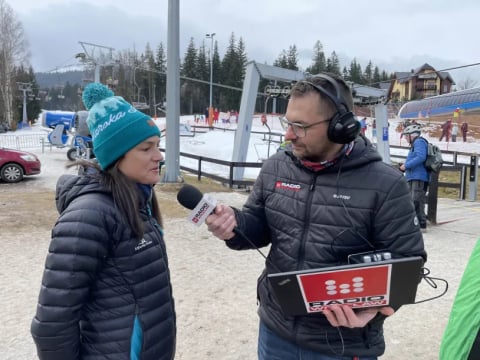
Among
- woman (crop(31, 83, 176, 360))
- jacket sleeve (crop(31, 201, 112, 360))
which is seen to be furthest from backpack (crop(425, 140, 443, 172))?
jacket sleeve (crop(31, 201, 112, 360))

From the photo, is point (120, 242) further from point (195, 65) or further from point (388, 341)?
point (195, 65)

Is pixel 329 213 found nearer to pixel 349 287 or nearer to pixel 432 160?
pixel 349 287

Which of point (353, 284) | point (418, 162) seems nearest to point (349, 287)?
point (353, 284)

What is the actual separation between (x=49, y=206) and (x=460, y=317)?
33.7ft

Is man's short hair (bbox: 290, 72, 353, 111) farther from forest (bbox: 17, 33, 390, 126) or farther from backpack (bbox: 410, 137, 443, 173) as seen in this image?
forest (bbox: 17, 33, 390, 126)

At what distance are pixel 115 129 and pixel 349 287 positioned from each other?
1212mm

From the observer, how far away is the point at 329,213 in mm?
1815

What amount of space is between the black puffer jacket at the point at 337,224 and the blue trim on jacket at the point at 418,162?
6818 mm

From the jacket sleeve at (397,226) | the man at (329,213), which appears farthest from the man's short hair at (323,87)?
the jacket sleeve at (397,226)

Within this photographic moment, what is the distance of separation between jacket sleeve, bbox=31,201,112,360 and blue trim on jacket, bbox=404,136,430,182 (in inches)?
303

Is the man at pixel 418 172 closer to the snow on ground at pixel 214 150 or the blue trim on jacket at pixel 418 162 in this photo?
the blue trim on jacket at pixel 418 162

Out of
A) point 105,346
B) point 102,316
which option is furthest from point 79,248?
point 105,346

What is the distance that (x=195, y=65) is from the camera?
282 feet

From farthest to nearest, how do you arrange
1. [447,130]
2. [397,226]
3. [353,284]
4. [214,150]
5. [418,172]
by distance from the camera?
[214,150]
[447,130]
[418,172]
[397,226]
[353,284]
